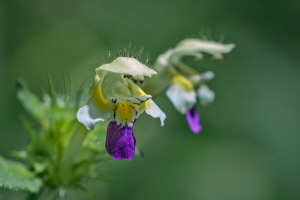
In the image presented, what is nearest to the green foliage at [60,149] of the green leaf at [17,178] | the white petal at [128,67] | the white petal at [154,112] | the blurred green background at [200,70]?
the green leaf at [17,178]

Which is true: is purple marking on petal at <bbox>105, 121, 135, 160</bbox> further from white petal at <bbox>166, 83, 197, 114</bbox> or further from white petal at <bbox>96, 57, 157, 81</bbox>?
white petal at <bbox>166, 83, 197, 114</bbox>

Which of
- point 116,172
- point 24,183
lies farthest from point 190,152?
point 24,183

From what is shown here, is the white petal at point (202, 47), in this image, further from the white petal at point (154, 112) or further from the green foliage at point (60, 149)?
the white petal at point (154, 112)

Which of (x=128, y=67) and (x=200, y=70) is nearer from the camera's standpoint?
(x=128, y=67)

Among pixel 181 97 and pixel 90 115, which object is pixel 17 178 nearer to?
pixel 90 115

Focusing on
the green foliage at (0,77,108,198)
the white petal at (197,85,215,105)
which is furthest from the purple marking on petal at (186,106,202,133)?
the green foliage at (0,77,108,198)

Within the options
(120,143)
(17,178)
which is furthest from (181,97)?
(17,178)

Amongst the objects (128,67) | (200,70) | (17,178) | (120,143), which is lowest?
(200,70)
